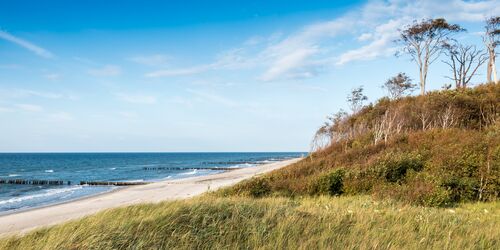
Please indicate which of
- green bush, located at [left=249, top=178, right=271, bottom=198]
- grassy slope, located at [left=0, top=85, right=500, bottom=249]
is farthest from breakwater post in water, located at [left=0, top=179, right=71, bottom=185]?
grassy slope, located at [left=0, top=85, right=500, bottom=249]

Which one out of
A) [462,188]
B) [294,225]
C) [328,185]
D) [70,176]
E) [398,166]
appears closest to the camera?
[294,225]

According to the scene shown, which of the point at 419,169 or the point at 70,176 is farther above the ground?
the point at 419,169

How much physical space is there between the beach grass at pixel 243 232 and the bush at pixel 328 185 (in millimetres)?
8102

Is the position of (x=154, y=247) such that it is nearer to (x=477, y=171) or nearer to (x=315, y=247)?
(x=315, y=247)

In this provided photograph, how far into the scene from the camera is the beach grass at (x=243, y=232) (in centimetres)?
455

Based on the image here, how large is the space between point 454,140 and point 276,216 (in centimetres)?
1391

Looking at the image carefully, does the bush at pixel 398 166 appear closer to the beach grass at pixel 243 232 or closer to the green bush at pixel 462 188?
the green bush at pixel 462 188

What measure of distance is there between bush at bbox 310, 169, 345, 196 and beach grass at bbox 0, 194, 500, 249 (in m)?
8.10

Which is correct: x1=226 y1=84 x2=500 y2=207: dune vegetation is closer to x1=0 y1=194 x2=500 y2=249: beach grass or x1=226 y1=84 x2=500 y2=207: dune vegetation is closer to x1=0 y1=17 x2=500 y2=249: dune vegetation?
x1=0 y1=17 x2=500 y2=249: dune vegetation

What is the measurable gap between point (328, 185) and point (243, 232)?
980 cm

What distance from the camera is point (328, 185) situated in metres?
14.4

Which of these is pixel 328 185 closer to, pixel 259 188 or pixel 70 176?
pixel 259 188

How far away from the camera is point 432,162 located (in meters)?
14.8

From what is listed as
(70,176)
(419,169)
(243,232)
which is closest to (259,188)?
(419,169)
